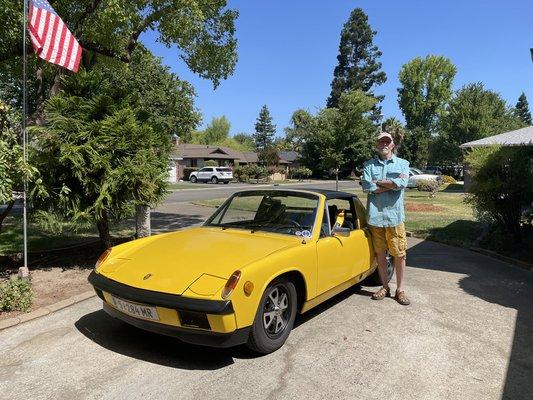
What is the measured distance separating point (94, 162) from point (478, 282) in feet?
19.1

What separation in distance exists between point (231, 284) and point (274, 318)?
748 mm

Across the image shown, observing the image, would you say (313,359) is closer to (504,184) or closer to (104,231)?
(104,231)

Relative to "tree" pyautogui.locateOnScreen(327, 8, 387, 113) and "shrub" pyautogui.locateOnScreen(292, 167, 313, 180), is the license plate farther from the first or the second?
"tree" pyautogui.locateOnScreen(327, 8, 387, 113)

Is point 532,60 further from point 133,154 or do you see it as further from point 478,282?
point 133,154

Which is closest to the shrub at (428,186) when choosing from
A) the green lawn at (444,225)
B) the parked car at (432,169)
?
the green lawn at (444,225)

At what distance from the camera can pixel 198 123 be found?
99.8 feet

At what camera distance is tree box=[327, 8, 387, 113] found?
228 ft

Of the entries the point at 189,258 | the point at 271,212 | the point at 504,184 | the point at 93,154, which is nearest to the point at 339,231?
the point at 271,212

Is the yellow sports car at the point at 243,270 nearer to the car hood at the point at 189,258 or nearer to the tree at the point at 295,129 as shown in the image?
the car hood at the point at 189,258

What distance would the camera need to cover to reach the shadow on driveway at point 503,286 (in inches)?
142

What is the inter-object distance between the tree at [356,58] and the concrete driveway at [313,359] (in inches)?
2641

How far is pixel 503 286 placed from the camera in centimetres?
631

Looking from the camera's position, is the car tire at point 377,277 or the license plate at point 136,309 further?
the car tire at point 377,277

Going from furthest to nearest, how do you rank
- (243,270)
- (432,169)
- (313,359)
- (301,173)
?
(432,169), (301,173), (313,359), (243,270)
